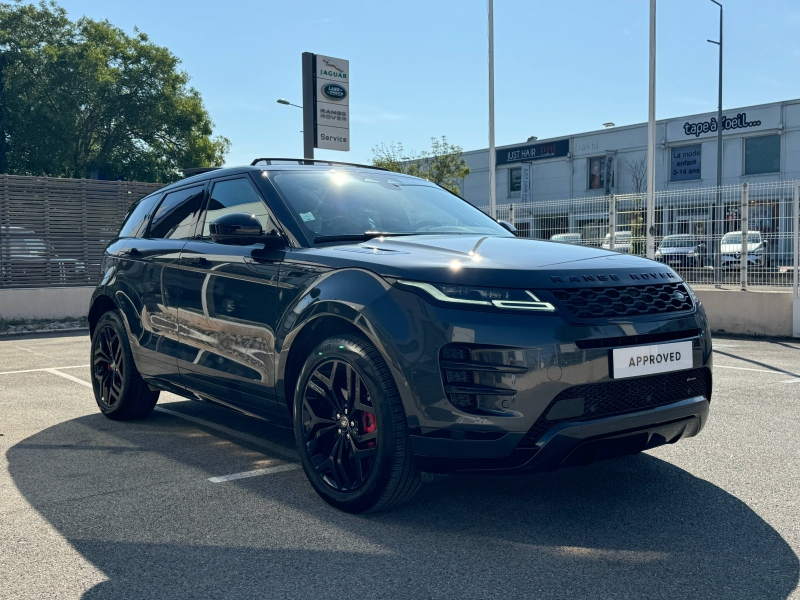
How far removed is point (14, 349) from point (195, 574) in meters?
9.14

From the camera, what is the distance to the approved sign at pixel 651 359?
3.28 metres

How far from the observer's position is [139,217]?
5969 mm

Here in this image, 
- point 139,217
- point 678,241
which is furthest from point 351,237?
point 678,241

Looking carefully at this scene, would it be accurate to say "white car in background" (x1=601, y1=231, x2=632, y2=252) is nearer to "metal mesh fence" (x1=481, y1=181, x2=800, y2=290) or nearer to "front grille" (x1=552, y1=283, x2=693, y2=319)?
"metal mesh fence" (x1=481, y1=181, x2=800, y2=290)

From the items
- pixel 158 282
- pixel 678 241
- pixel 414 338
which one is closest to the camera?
pixel 414 338

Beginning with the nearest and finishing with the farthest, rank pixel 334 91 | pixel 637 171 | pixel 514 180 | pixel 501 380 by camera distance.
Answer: pixel 501 380 < pixel 334 91 < pixel 637 171 < pixel 514 180

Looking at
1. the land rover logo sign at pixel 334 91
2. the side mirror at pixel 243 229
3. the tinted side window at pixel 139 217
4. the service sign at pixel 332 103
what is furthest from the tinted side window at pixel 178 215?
the land rover logo sign at pixel 334 91

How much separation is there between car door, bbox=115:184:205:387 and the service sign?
10121mm

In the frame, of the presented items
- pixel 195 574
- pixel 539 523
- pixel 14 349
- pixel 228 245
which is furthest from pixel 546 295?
pixel 14 349

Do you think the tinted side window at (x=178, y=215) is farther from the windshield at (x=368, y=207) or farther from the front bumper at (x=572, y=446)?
the front bumper at (x=572, y=446)

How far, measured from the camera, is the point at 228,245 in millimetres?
4555

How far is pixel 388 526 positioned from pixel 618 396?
1.11 metres

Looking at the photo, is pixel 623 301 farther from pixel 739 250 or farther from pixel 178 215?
pixel 739 250

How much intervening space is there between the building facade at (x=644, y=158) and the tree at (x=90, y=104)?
1675 cm
